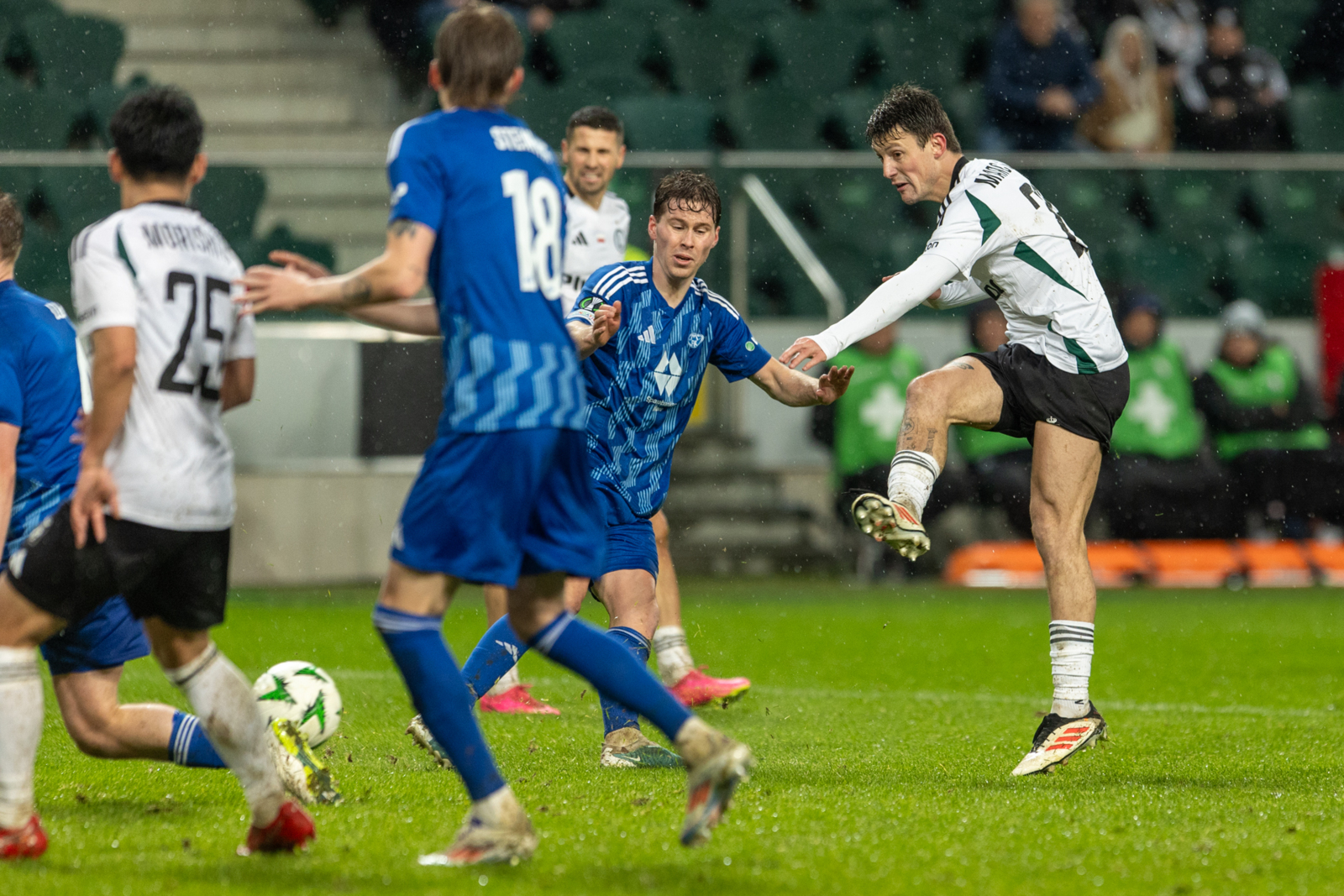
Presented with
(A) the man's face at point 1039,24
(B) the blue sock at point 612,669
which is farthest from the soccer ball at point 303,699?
(A) the man's face at point 1039,24

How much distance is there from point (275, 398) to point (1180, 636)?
636 cm

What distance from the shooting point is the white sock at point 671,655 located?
681 cm

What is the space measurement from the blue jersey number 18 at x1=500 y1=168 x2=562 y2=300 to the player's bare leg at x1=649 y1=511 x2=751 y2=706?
3009 millimetres

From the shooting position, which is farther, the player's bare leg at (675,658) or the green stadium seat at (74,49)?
the green stadium seat at (74,49)

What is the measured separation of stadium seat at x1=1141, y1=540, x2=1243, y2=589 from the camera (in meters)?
12.1

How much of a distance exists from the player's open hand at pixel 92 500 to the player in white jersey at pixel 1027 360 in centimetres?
256

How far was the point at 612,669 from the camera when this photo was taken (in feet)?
11.7

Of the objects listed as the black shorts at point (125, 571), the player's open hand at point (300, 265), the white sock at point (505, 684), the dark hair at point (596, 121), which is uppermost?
the dark hair at point (596, 121)

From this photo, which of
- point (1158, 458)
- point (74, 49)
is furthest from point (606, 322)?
point (74, 49)

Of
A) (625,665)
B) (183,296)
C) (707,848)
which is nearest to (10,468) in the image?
(183,296)

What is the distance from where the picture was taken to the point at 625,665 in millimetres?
3568

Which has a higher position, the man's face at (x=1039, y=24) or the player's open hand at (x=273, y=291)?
the man's face at (x=1039, y=24)

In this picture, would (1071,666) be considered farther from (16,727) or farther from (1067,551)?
(16,727)

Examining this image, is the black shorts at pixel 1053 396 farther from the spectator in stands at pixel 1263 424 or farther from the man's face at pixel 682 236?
the spectator in stands at pixel 1263 424
